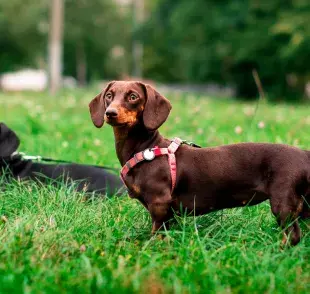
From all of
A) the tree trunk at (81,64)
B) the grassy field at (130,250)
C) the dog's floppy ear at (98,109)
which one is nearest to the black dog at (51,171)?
the grassy field at (130,250)

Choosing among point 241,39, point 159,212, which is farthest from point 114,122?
point 241,39

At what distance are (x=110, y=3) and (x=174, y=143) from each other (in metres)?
38.9

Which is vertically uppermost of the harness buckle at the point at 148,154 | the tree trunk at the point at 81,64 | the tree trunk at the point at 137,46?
the harness buckle at the point at 148,154

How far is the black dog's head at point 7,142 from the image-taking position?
16.4 feet

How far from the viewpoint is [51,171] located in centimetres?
500

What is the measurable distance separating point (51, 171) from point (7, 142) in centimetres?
50

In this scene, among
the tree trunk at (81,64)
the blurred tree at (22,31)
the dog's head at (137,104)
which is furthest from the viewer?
the tree trunk at (81,64)

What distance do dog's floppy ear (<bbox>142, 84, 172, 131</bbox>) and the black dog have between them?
4.64 ft

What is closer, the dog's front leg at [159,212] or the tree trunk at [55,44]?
the dog's front leg at [159,212]

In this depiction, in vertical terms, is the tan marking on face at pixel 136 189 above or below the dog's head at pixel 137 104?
below

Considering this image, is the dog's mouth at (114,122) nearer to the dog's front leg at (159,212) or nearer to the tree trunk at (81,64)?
the dog's front leg at (159,212)

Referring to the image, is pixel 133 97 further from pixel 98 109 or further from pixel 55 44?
pixel 55 44

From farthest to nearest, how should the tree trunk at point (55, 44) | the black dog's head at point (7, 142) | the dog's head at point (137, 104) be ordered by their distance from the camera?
the tree trunk at point (55, 44), the black dog's head at point (7, 142), the dog's head at point (137, 104)

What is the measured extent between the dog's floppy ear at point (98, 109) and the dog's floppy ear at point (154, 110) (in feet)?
0.95
